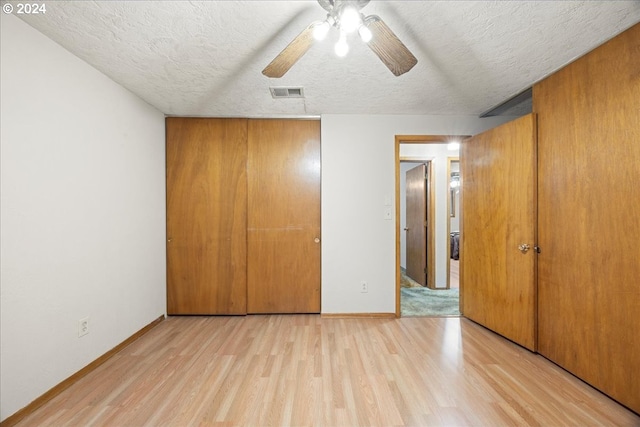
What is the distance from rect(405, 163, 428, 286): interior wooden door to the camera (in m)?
4.33

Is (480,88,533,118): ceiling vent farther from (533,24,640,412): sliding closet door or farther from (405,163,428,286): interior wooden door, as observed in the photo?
(405,163,428,286): interior wooden door

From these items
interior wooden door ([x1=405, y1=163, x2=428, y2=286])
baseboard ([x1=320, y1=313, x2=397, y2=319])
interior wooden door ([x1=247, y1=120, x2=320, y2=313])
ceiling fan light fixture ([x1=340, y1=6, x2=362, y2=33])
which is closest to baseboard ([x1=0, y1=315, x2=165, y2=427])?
interior wooden door ([x1=247, y1=120, x2=320, y2=313])

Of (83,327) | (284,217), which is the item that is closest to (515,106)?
(284,217)

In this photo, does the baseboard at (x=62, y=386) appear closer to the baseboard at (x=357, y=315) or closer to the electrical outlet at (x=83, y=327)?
the electrical outlet at (x=83, y=327)

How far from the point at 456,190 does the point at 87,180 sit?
9663mm

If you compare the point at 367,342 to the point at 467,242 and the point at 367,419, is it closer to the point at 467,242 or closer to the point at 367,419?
the point at 367,419

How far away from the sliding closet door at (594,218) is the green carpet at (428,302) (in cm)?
114

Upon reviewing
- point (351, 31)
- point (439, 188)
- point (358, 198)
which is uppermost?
point (351, 31)

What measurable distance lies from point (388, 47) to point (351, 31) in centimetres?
26

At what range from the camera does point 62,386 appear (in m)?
1.73

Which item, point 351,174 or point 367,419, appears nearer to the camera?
point 367,419

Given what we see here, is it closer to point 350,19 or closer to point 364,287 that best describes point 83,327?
point 364,287

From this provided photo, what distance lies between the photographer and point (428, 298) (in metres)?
3.71

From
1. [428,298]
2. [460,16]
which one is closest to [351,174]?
[460,16]
